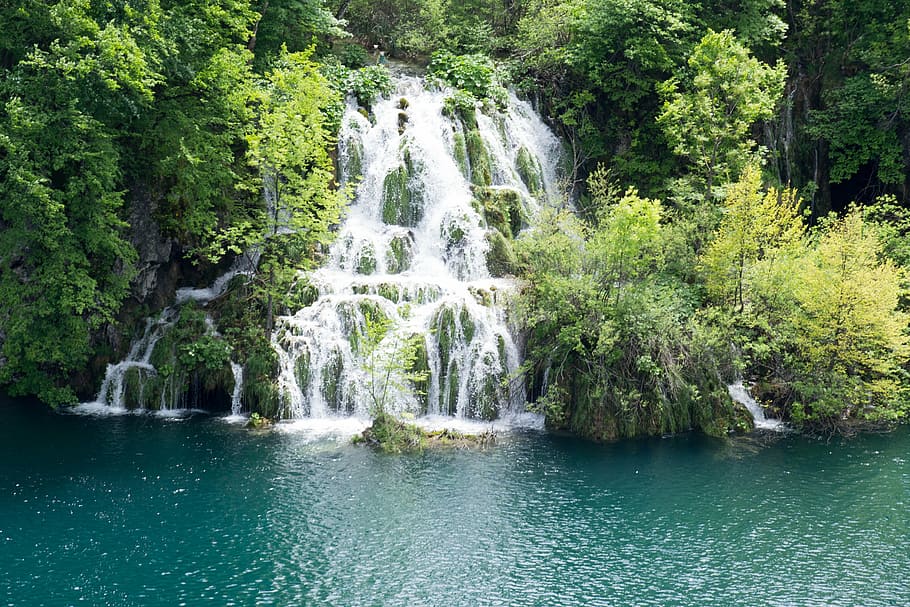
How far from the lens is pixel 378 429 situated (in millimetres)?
21219

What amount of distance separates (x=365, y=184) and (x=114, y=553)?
18.5 metres

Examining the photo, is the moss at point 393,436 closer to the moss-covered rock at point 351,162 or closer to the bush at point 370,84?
the moss-covered rock at point 351,162

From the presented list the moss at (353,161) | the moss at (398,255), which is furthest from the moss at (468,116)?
the moss at (398,255)

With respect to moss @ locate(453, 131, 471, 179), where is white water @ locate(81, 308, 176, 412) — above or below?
below

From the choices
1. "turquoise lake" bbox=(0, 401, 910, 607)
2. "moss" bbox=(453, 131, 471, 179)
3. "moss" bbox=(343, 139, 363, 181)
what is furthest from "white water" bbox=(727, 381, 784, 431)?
"moss" bbox=(343, 139, 363, 181)

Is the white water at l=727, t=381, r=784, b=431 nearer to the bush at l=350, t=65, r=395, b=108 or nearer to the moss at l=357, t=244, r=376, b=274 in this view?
the moss at l=357, t=244, r=376, b=274

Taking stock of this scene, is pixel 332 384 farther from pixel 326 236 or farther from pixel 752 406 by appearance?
pixel 752 406

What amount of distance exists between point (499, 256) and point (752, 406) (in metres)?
10.6

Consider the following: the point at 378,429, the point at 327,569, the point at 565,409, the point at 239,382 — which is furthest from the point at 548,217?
the point at 327,569

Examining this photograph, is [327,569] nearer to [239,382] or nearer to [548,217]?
[239,382]

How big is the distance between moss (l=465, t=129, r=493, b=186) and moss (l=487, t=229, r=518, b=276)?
368 cm

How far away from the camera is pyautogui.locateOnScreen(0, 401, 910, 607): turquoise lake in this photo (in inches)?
554

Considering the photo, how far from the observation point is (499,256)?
89.1 ft

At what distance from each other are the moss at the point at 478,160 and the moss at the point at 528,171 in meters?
1.82
